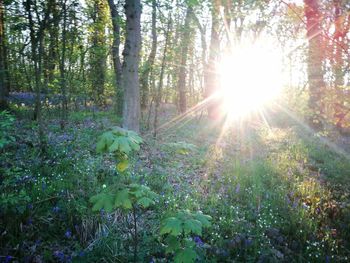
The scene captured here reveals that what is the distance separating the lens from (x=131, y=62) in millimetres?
9062

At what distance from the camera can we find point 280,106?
1144 inches

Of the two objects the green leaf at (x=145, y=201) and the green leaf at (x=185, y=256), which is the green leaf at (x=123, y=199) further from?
the green leaf at (x=185, y=256)

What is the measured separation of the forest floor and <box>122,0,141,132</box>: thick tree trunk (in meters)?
1.30

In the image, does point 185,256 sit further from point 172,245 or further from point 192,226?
point 192,226

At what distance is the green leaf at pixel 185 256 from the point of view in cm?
253

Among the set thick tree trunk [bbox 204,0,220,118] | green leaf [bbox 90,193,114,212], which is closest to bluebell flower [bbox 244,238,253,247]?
green leaf [bbox 90,193,114,212]

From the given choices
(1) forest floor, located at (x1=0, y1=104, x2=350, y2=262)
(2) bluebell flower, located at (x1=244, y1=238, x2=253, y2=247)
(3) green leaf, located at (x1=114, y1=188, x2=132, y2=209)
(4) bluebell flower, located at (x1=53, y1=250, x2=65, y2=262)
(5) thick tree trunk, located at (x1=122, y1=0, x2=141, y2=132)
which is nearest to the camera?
(3) green leaf, located at (x1=114, y1=188, x2=132, y2=209)

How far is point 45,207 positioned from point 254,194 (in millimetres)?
4459

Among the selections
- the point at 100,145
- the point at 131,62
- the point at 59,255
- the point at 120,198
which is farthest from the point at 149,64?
the point at 120,198

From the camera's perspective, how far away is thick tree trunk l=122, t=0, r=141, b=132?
900 cm

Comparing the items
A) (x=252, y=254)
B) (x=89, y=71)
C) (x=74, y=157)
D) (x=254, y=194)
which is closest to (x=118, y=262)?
(x=252, y=254)

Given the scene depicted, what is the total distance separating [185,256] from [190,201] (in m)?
3.15

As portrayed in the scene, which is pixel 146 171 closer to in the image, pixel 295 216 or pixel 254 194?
pixel 254 194

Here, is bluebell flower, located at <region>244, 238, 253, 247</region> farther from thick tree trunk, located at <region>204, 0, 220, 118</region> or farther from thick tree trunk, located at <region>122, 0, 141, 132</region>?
thick tree trunk, located at <region>204, 0, 220, 118</region>
